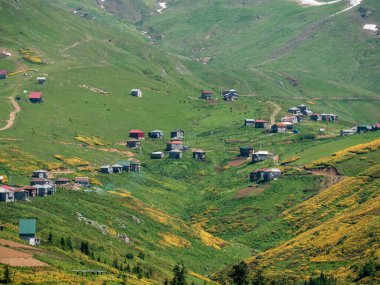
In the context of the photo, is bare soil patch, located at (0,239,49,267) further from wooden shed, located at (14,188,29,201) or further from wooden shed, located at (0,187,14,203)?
wooden shed, located at (14,188,29,201)

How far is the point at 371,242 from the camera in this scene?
183m

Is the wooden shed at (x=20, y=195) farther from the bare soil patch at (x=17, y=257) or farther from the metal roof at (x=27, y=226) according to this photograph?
the bare soil patch at (x=17, y=257)

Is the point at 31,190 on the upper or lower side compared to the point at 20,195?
upper

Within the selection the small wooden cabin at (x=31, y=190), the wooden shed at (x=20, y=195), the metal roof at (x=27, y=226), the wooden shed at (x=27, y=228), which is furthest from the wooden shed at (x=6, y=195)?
the metal roof at (x=27, y=226)

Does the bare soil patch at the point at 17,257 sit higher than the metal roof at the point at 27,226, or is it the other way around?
the metal roof at the point at 27,226

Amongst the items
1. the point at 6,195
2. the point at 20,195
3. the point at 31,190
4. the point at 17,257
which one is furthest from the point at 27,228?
the point at 31,190

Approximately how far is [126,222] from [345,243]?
39662 millimetres

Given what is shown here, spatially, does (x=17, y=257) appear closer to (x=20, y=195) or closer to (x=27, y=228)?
(x=27, y=228)

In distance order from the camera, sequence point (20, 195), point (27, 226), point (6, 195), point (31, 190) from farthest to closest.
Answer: point (31, 190)
point (20, 195)
point (6, 195)
point (27, 226)

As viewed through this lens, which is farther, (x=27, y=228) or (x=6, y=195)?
(x=6, y=195)

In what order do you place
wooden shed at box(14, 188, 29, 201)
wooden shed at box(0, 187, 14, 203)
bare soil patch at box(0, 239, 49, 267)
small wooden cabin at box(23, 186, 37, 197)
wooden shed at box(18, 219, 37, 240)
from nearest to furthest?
bare soil patch at box(0, 239, 49, 267), wooden shed at box(18, 219, 37, 240), wooden shed at box(0, 187, 14, 203), wooden shed at box(14, 188, 29, 201), small wooden cabin at box(23, 186, 37, 197)

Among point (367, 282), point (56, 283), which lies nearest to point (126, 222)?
point (367, 282)

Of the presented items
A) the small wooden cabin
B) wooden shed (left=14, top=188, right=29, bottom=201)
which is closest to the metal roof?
wooden shed (left=14, top=188, right=29, bottom=201)

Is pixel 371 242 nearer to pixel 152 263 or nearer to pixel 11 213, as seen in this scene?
pixel 152 263
